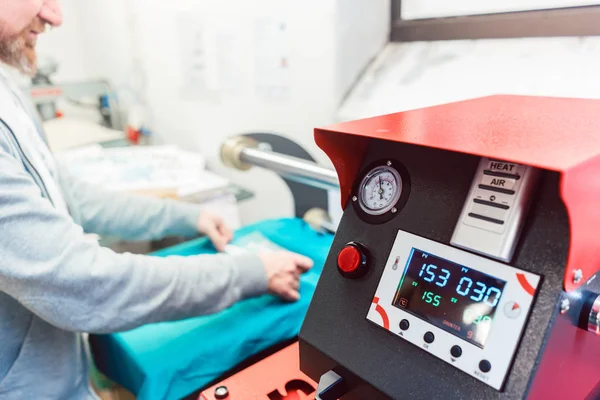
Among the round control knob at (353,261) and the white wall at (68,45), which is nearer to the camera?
the round control knob at (353,261)

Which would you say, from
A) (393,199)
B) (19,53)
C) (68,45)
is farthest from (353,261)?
(68,45)

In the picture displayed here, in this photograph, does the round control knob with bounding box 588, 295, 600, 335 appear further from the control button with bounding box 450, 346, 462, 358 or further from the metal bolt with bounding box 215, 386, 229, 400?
the metal bolt with bounding box 215, 386, 229, 400

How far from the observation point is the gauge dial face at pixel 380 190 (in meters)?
0.45

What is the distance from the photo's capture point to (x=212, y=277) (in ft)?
2.21

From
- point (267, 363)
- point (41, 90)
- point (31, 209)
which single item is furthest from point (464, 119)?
point (41, 90)

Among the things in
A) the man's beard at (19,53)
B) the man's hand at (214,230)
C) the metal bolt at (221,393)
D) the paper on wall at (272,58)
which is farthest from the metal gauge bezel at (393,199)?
the paper on wall at (272,58)

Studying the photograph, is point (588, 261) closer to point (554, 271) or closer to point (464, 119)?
point (554, 271)

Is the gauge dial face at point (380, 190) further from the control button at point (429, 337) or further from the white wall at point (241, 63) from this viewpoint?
the white wall at point (241, 63)

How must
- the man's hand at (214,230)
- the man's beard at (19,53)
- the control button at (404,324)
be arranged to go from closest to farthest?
the control button at (404,324) < the man's beard at (19,53) < the man's hand at (214,230)

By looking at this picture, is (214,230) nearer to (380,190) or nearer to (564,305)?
(380,190)

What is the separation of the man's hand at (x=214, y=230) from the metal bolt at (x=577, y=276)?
718 mm

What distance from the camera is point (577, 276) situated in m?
0.34

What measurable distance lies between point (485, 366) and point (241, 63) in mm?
1226

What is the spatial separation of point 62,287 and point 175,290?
15cm
